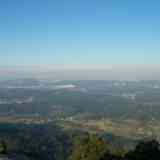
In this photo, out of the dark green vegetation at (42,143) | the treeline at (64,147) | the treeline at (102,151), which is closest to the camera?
the treeline at (102,151)

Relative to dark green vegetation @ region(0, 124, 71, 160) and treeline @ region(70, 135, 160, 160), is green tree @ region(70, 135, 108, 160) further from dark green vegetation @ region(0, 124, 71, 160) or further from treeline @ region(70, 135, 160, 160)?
dark green vegetation @ region(0, 124, 71, 160)

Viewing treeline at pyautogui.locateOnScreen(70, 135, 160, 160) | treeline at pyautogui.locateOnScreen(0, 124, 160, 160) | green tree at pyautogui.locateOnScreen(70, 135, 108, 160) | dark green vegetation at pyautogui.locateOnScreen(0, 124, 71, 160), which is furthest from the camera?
dark green vegetation at pyautogui.locateOnScreen(0, 124, 71, 160)

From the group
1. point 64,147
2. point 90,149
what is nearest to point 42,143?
point 64,147

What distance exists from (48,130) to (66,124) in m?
29.3

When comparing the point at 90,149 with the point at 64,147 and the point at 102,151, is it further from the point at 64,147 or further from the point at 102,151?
the point at 64,147

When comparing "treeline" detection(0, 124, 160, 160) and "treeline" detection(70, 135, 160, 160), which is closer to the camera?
"treeline" detection(70, 135, 160, 160)

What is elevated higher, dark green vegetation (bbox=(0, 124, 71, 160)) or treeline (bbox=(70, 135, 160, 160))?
treeline (bbox=(70, 135, 160, 160))

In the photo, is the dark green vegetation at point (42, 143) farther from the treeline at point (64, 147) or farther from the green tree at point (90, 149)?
the green tree at point (90, 149)

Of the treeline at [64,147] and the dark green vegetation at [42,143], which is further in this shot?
the dark green vegetation at [42,143]

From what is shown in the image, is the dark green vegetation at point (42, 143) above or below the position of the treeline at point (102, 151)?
Result: below

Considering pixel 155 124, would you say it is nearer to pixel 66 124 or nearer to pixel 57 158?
pixel 66 124

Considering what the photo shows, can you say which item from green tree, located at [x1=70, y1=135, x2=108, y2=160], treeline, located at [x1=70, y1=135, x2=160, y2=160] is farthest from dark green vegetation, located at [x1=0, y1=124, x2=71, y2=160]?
treeline, located at [x1=70, y1=135, x2=160, y2=160]

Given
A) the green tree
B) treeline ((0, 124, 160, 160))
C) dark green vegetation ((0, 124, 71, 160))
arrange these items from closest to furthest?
treeline ((0, 124, 160, 160)) < the green tree < dark green vegetation ((0, 124, 71, 160))

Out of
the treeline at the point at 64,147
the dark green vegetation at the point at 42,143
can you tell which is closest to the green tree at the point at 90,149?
the treeline at the point at 64,147
